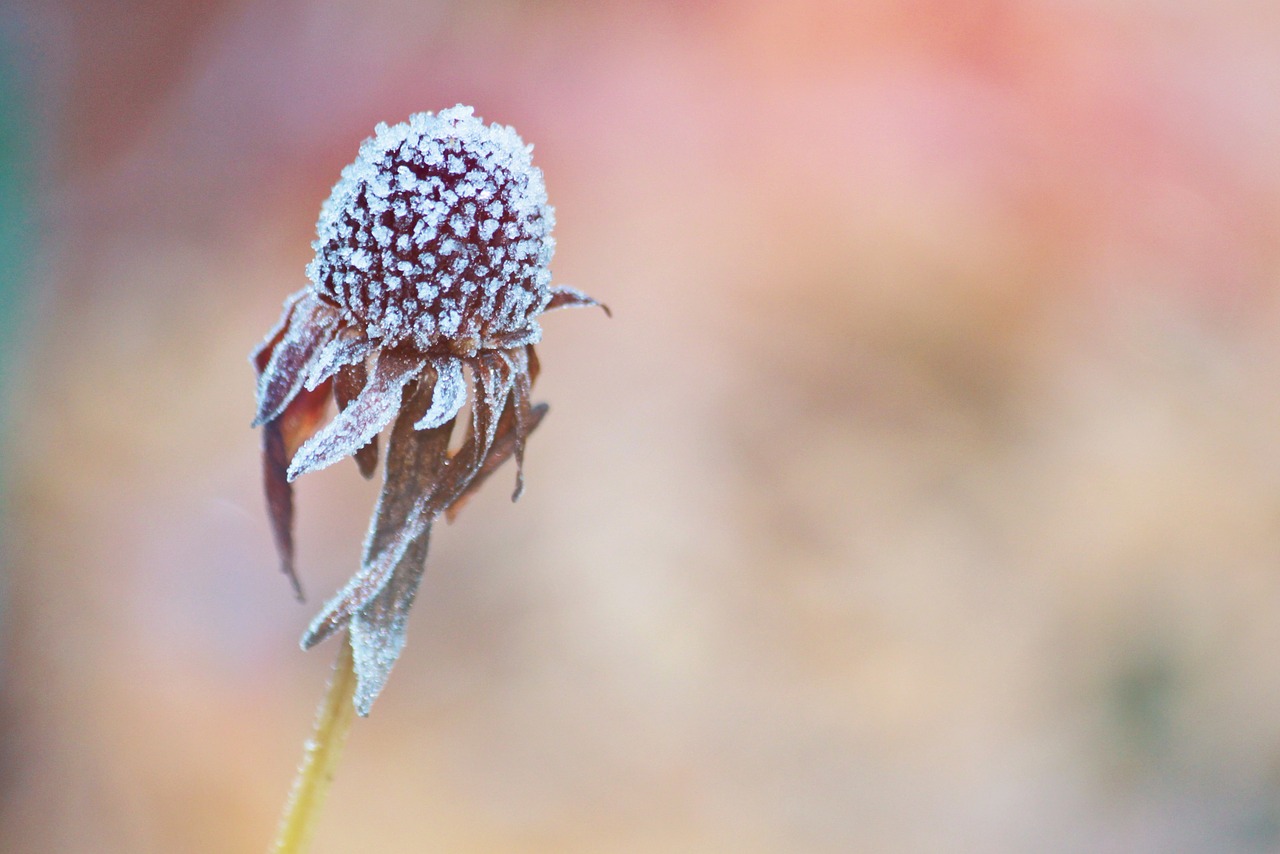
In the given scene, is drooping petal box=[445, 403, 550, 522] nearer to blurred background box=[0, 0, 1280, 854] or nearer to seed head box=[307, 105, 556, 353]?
seed head box=[307, 105, 556, 353]

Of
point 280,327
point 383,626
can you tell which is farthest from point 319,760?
point 280,327

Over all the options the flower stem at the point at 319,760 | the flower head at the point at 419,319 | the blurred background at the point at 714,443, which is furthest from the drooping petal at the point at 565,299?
the blurred background at the point at 714,443

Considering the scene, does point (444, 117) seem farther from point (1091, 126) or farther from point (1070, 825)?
point (1091, 126)

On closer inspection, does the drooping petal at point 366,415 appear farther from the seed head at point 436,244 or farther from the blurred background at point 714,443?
the blurred background at point 714,443

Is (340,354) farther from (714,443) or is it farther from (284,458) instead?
(714,443)

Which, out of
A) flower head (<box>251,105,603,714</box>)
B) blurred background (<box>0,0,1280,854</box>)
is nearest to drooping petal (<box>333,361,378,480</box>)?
flower head (<box>251,105,603,714</box>)

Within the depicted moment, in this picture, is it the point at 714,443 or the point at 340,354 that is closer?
the point at 340,354
